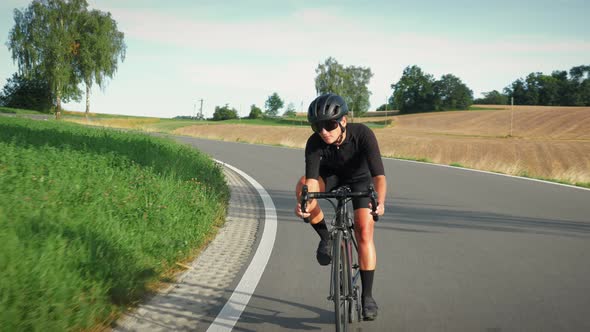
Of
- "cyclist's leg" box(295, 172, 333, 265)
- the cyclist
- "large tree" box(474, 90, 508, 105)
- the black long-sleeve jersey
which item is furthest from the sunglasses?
"large tree" box(474, 90, 508, 105)

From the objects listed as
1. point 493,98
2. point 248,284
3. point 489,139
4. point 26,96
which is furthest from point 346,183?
point 493,98

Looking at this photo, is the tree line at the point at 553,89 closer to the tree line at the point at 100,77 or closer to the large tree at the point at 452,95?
Result: the tree line at the point at 100,77

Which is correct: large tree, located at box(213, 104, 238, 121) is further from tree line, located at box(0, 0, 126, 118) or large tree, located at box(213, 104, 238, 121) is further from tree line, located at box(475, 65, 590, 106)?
tree line, located at box(0, 0, 126, 118)

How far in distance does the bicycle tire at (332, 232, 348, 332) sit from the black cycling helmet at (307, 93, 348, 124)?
2.61 feet

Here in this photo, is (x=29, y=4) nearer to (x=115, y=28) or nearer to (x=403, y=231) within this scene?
(x=115, y=28)

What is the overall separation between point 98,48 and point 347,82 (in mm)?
67192

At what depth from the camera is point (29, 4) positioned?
56.1 meters

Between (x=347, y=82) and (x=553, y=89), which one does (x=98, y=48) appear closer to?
(x=347, y=82)

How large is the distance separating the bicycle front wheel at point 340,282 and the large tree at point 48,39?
2243 inches

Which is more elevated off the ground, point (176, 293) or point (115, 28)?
point (115, 28)

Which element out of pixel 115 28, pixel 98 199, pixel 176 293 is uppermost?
pixel 115 28

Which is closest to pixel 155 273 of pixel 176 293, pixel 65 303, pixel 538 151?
pixel 176 293

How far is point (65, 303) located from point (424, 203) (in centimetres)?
791

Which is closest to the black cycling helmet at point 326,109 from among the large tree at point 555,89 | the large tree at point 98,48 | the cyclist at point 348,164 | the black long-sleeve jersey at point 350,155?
the cyclist at point 348,164
